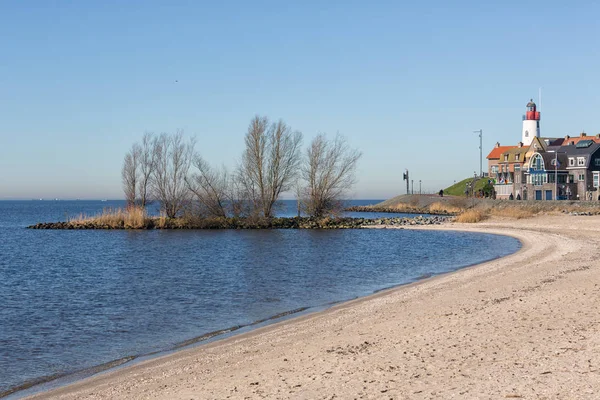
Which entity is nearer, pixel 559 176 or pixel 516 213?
pixel 516 213

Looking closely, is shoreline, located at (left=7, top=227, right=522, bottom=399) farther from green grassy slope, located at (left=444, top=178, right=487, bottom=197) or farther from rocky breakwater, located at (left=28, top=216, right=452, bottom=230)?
green grassy slope, located at (left=444, top=178, right=487, bottom=197)

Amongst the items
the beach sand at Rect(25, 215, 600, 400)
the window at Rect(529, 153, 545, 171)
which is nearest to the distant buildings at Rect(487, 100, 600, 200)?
the window at Rect(529, 153, 545, 171)

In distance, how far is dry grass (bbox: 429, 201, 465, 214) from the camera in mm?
86000

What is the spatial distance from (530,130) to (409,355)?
109322 millimetres

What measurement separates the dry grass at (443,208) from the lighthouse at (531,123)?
1131 inches

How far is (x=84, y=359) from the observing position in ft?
44.8

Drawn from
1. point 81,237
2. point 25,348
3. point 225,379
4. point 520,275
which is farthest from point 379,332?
point 81,237

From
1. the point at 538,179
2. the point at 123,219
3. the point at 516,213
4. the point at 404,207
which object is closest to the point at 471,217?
the point at 516,213

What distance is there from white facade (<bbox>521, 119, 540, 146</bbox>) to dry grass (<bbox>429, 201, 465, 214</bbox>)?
28.4 meters

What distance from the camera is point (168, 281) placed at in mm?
26438

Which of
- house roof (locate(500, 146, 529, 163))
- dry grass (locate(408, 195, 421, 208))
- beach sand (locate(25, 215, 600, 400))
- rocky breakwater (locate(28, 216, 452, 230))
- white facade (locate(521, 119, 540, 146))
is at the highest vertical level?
white facade (locate(521, 119, 540, 146))

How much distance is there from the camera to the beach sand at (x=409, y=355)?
8.84 metres

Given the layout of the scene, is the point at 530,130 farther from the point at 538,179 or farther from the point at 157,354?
the point at 157,354

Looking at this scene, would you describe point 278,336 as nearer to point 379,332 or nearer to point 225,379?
point 379,332
